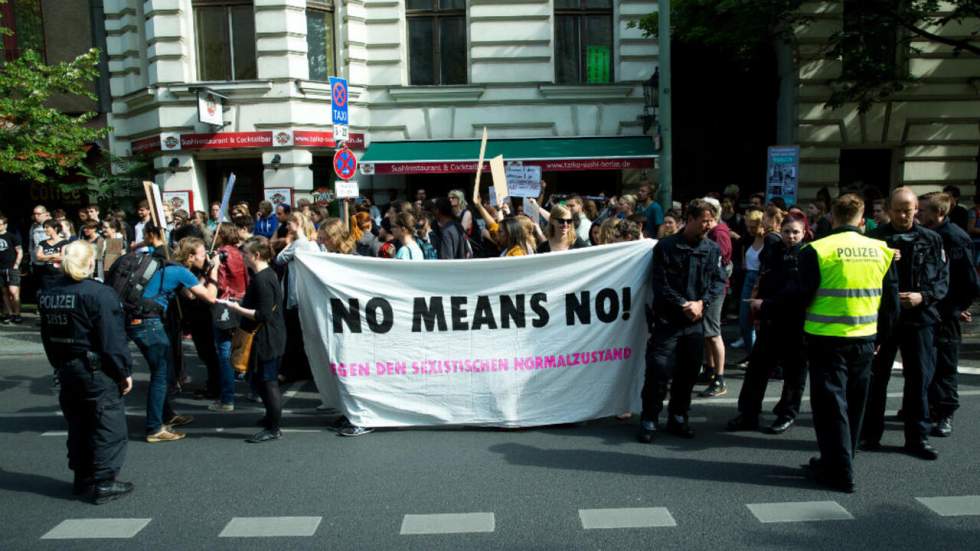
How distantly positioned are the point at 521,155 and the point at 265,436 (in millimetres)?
10617

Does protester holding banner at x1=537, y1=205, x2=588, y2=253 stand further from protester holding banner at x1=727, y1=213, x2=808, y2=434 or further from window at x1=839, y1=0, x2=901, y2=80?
window at x1=839, y1=0, x2=901, y2=80

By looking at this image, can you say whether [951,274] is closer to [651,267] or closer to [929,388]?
[929,388]

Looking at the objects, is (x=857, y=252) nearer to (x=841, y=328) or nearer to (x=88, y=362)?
(x=841, y=328)

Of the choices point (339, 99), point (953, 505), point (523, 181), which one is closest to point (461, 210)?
point (523, 181)

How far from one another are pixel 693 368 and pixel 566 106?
→ 38.3 ft

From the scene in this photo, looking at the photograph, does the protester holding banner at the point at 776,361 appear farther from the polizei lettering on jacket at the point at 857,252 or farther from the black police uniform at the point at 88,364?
the black police uniform at the point at 88,364

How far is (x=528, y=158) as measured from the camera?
50.1 ft

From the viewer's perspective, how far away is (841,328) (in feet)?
15.2

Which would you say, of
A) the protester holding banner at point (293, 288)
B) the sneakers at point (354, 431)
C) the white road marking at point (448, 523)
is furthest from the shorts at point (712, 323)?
the protester holding banner at point (293, 288)

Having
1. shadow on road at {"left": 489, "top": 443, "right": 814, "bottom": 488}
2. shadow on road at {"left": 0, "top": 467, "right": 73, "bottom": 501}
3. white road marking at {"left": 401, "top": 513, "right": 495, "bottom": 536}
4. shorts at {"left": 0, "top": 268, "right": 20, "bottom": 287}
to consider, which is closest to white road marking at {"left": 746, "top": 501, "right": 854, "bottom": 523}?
shadow on road at {"left": 489, "top": 443, "right": 814, "bottom": 488}

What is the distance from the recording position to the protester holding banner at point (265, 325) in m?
5.71

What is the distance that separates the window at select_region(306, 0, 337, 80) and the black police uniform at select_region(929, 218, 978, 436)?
43.1 feet

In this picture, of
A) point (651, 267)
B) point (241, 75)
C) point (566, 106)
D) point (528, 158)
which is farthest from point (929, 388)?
point (241, 75)

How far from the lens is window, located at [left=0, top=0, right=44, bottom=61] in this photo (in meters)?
17.2
